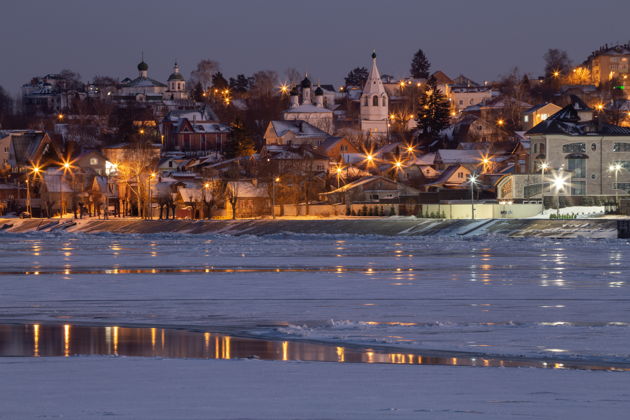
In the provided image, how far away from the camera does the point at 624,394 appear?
17.5 metres

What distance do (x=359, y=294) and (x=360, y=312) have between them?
4.49m

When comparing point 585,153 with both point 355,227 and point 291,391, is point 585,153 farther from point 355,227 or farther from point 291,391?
point 291,391

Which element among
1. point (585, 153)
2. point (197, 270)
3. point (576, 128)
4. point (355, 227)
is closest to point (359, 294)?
point (197, 270)

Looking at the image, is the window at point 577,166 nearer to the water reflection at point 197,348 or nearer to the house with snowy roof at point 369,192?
the house with snowy roof at point 369,192

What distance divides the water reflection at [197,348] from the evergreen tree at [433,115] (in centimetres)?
14022

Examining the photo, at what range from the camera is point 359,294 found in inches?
1282

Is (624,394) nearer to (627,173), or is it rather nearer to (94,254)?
(94,254)

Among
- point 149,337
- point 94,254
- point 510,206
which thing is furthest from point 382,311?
point 510,206

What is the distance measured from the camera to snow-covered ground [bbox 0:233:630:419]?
17.6 m

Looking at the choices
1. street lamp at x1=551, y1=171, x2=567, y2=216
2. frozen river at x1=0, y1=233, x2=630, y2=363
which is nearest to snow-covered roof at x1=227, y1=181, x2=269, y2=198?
street lamp at x1=551, y1=171, x2=567, y2=216

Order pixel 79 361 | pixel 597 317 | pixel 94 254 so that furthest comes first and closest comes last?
pixel 94 254 → pixel 597 317 → pixel 79 361

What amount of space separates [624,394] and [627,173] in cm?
7891

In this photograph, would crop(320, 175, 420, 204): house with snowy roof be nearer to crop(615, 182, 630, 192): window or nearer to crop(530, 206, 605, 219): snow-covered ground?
crop(615, 182, 630, 192): window

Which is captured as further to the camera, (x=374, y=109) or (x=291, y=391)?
(x=374, y=109)
